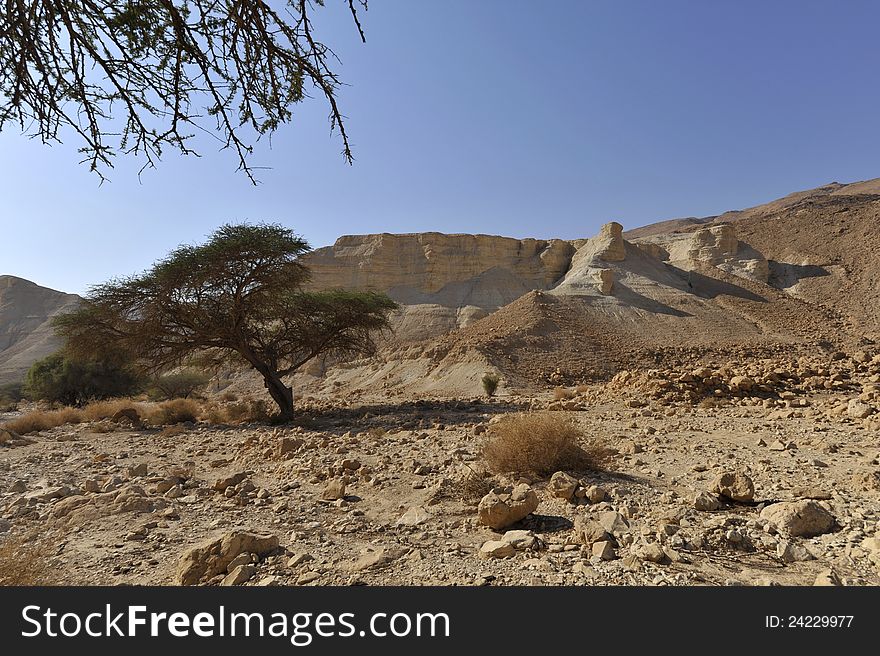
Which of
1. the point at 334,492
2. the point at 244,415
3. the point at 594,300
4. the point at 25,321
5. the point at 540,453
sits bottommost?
the point at 244,415

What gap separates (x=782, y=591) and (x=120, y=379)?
94.2 feet

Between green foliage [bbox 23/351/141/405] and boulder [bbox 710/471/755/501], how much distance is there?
2560 centimetres

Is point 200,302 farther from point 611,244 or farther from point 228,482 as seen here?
point 611,244

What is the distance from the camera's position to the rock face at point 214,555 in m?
3.03

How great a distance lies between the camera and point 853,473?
4406 mm

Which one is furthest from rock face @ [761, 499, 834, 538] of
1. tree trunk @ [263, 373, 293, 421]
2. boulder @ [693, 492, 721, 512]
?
tree trunk @ [263, 373, 293, 421]

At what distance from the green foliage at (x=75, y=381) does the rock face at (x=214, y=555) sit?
23.7 meters

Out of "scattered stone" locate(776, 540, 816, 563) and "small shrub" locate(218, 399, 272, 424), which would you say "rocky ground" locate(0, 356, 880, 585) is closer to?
"scattered stone" locate(776, 540, 816, 563)

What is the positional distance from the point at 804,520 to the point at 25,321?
79.8 meters

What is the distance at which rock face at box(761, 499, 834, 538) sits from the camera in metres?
3.08

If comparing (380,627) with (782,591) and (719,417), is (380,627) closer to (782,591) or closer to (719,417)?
(782,591)

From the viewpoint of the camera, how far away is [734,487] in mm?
3803

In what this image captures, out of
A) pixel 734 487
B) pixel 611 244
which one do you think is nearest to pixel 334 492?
pixel 734 487

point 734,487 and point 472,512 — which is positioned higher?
point 734,487
